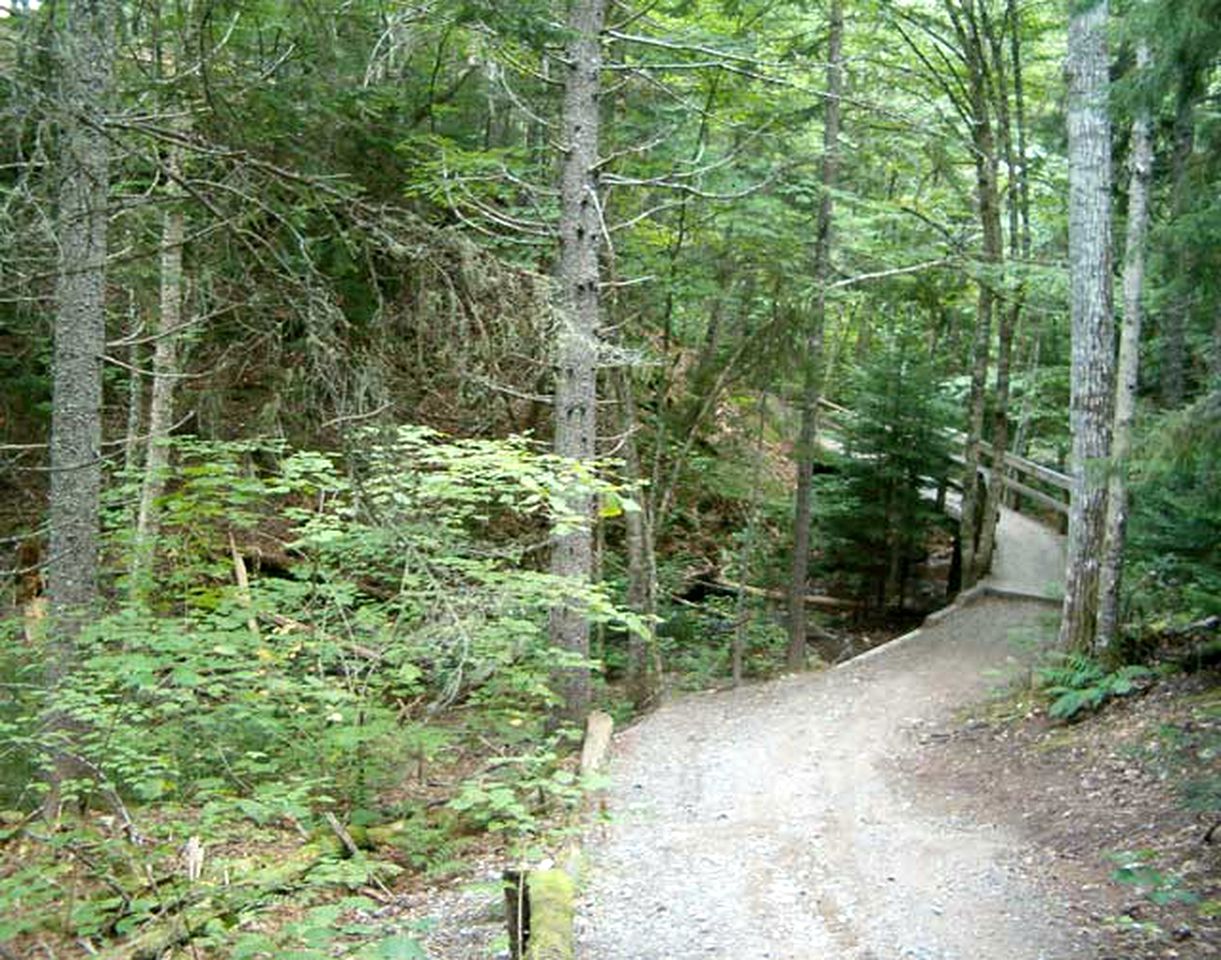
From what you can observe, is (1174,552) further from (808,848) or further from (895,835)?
(808,848)

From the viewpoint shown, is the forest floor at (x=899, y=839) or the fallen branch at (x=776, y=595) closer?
the forest floor at (x=899, y=839)

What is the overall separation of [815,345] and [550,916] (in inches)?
412

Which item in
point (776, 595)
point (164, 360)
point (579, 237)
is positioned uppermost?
point (579, 237)

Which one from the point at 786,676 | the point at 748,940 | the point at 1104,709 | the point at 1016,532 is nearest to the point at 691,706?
the point at 786,676

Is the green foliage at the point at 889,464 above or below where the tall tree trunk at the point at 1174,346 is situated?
below

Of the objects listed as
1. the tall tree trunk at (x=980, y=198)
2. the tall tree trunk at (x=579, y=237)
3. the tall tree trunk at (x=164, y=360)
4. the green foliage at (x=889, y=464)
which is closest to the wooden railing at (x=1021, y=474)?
the tall tree trunk at (x=980, y=198)

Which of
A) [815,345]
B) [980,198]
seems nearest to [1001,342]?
[980,198]

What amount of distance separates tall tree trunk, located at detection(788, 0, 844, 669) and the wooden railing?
2.08 meters

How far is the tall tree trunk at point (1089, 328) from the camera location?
1084 cm

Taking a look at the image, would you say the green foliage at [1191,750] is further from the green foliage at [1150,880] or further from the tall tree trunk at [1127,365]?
the tall tree trunk at [1127,365]

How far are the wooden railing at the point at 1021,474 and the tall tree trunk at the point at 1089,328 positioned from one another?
5.75m

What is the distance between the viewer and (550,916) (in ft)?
18.2

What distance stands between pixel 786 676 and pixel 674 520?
489 cm

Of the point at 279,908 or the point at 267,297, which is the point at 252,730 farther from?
the point at 267,297
